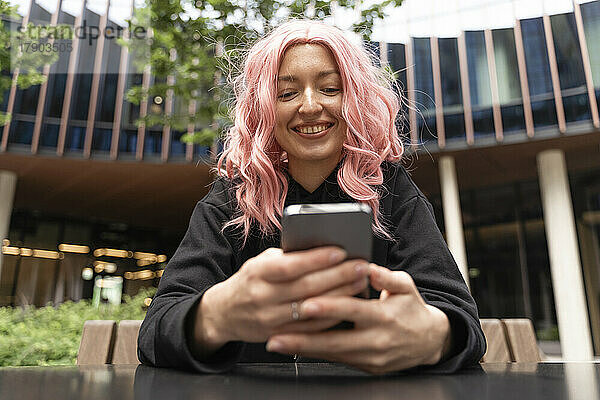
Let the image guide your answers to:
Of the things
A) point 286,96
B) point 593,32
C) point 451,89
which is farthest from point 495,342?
point 593,32

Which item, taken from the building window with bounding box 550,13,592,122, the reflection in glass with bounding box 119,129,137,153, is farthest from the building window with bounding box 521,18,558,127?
the reflection in glass with bounding box 119,129,137,153

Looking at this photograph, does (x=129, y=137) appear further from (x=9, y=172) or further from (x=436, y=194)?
(x=436, y=194)

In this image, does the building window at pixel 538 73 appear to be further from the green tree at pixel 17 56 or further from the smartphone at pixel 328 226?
the smartphone at pixel 328 226

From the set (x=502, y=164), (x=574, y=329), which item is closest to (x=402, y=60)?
(x=502, y=164)

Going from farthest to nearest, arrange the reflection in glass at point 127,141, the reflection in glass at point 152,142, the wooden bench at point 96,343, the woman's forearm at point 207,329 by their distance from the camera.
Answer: the reflection in glass at point 152,142
the reflection in glass at point 127,141
the wooden bench at point 96,343
the woman's forearm at point 207,329

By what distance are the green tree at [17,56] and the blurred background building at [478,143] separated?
3.07 metres

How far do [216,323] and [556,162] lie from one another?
40.9ft

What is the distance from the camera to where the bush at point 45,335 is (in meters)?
4.76

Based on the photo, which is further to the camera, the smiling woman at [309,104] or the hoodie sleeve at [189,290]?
the smiling woman at [309,104]

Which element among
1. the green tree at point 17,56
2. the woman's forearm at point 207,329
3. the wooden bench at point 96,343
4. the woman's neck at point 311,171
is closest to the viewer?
the woman's forearm at point 207,329

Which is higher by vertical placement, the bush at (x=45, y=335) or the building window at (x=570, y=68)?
the building window at (x=570, y=68)

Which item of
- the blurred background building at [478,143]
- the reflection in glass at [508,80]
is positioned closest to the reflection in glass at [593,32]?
the blurred background building at [478,143]

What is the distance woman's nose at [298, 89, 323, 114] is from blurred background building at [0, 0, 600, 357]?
328 inches

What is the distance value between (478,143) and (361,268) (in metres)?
11.6
